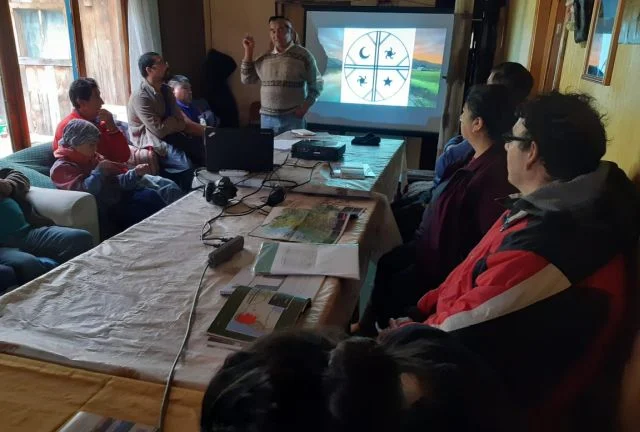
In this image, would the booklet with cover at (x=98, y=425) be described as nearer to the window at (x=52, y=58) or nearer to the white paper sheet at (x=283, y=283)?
the white paper sheet at (x=283, y=283)

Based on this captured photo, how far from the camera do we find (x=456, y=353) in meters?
0.56

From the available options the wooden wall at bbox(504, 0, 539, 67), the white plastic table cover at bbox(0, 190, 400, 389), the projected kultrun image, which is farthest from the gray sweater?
the white plastic table cover at bbox(0, 190, 400, 389)

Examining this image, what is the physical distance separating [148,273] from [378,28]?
3.75 m

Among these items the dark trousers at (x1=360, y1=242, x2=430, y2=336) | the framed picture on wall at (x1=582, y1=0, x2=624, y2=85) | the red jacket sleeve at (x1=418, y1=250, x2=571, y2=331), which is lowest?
the dark trousers at (x1=360, y1=242, x2=430, y2=336)

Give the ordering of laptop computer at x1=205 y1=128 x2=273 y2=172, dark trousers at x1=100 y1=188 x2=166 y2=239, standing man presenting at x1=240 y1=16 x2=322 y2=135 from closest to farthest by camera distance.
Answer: laptop computer at x1=205 y1=128 x2=273 y2=172
dark trousers at x1=100 y1=188 x2=166 y2=239
standing man presenting at x1=240 y1=16 x2=322 y2=135

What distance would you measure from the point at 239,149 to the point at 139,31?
229 cm

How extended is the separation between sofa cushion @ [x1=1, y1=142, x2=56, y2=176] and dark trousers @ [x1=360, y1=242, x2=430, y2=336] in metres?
2.01

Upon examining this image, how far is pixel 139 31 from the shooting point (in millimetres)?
3820

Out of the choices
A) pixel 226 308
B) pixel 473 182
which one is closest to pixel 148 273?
pixel 226 308

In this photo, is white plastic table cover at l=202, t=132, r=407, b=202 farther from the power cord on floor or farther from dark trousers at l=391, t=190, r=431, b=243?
the power cord on floor

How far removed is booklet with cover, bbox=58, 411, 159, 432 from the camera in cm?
77

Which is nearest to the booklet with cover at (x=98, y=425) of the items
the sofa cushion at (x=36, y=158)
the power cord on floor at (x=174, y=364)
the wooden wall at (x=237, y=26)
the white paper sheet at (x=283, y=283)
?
the power cord on floor at (x=174, y=364)

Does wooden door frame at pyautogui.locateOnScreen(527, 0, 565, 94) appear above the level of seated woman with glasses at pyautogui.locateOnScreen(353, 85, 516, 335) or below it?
above

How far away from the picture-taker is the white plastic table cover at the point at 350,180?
2.03 meters
